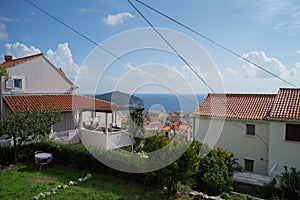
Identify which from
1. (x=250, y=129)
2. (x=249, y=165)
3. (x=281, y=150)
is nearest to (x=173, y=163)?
(x=281, y=150)

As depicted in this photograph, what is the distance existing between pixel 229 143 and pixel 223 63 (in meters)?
6.24

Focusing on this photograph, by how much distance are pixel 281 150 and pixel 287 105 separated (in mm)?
2803

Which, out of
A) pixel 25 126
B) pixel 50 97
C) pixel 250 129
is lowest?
pixel 250 129

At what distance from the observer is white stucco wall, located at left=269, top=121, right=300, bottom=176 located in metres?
13.0

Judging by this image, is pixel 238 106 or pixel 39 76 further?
pixel 39 76

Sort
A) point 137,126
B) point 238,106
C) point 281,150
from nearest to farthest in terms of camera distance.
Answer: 1. point 281,150
2. point 137,126
3. point 238,106

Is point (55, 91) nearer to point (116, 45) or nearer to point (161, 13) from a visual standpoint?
point (116, 45)

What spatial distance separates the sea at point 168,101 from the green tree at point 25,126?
5.80 m

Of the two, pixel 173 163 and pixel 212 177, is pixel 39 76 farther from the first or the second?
pixel 212 177

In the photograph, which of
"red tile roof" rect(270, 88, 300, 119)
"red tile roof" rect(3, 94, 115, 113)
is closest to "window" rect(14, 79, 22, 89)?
"red tile roof" rect(3, 94, 115, 113)

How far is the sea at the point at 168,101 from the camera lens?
14048 millimetres

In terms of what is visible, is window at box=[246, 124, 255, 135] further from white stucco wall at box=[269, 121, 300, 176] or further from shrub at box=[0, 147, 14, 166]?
shrub at box=[0, 147, 14, 166]

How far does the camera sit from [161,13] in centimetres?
900

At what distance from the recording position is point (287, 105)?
46.2ft
